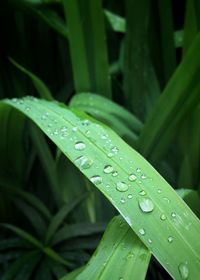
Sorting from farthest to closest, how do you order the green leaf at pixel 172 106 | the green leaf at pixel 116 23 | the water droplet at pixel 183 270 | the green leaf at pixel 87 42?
1. the green leaf at pixel 116 23
2. the green leaf at pixel 87 42
3. the green leaf at pixel 172 106
4. the water droplet at pixel 183 270

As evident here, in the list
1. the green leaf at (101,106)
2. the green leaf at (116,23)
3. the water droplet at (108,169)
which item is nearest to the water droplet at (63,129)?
the water droplet at (108,169)

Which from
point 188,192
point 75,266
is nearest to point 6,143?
point 75,266

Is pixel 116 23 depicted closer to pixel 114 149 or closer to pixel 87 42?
pixel 87 42

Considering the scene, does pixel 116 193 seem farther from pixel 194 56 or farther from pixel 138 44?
pixel 138 44

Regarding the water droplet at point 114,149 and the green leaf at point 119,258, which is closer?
the green leaf at point 119,258

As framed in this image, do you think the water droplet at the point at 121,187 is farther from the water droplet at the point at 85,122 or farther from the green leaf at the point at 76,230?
the green leaf at the point at 76,230

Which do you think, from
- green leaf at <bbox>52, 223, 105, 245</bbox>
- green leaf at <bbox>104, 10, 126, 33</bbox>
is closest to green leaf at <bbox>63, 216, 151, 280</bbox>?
green leaf at <bbox>52, 223, 105, 245</bbox>
